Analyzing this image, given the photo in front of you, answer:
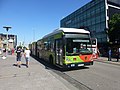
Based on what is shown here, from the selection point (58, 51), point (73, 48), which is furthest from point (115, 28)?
point (73, 48)

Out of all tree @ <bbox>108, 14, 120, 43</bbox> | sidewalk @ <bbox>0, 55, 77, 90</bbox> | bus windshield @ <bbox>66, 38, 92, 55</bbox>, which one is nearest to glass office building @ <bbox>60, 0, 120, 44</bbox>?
tree @ <bbox>108, 14, 120, 43</bbox>

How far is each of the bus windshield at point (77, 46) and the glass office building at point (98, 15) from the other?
1124 inches

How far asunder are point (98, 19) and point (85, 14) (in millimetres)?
9291

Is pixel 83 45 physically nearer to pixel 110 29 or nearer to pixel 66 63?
pixel 66 63

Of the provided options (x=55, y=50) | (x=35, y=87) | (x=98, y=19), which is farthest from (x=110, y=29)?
(x=35, y=87)

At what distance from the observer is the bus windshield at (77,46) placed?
14.4 meters

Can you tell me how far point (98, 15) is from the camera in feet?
175

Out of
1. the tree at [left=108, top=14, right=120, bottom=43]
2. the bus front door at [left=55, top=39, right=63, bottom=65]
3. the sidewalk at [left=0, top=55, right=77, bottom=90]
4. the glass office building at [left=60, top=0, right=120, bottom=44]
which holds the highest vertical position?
the glass office building at [left=60, top=0, right=120, bottom=44]

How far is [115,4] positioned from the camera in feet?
172

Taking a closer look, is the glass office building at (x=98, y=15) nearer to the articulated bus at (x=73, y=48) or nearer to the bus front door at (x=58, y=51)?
the bus front door at (x=58, y=51)

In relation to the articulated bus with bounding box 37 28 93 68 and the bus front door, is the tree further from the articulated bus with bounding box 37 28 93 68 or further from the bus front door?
the bus front door

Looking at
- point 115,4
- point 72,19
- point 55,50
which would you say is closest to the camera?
point 55,50

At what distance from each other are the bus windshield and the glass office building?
28545 millimetres

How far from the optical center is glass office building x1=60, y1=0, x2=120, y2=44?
50.1 metres
